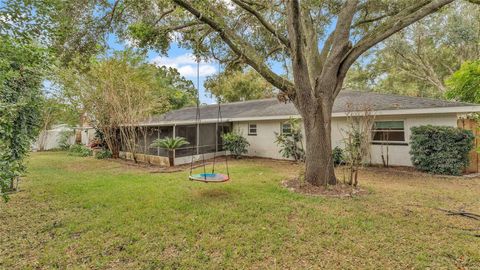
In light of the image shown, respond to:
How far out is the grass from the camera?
323 centimetres

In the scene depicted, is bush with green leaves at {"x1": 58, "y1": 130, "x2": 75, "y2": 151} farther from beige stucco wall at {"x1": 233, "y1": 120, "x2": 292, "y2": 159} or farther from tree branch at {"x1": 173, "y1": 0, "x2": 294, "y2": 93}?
tree branch at {"x1": 173, "y1": 0, "x2": 294, "y2": 93}

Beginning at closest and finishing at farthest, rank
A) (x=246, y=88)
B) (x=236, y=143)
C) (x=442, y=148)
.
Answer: (x=442, y=148) < (x=236, y=143) < (x=246, y=88)

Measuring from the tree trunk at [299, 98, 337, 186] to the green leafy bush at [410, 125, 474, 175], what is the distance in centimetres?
433

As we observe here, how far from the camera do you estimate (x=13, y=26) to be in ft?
11.3

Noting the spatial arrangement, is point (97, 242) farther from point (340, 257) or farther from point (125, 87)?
point (125, 87)

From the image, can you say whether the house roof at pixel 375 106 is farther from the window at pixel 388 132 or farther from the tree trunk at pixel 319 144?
the tree trunk at pixel 319 144

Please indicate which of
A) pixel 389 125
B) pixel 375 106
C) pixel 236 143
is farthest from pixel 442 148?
pixel 236 143

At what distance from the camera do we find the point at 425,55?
18266 mm

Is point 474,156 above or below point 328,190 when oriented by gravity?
above

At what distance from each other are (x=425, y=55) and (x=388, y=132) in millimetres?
13466

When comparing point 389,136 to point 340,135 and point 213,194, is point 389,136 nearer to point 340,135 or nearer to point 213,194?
point 340,135

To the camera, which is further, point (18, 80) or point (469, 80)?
point (18, 80)

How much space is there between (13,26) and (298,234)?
5455 millimetres

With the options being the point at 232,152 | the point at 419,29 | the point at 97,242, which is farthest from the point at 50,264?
the point at 419,29
